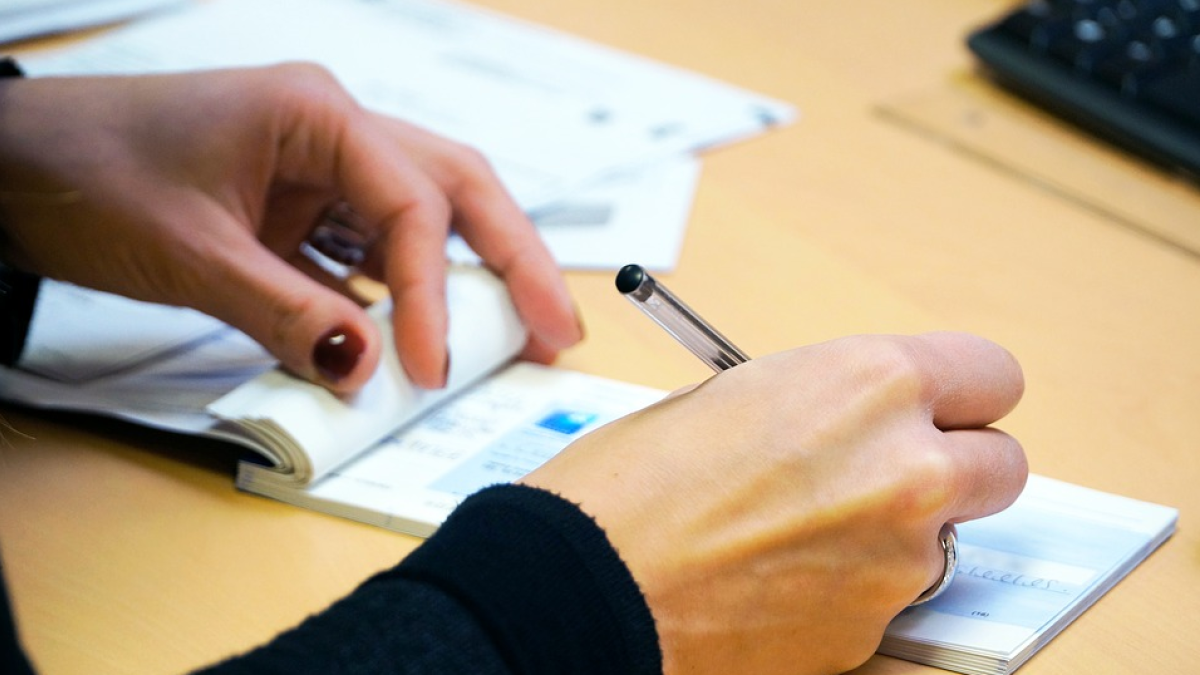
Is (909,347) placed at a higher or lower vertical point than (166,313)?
higher

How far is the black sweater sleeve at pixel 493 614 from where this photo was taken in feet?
1.28

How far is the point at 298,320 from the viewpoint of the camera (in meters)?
0.55

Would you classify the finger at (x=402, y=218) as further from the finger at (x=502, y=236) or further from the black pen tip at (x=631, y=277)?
the black pen tip at (x=631, y=277)

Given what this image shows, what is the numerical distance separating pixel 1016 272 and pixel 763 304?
16 cm

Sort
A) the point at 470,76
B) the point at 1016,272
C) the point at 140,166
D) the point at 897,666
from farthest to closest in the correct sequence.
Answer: the point at 470,76, the point at 1016,272, the point at 140,166, the point at 897,666

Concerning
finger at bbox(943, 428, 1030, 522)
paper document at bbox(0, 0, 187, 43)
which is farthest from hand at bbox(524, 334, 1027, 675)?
paper document at bbox(0, 0, 187, 43)

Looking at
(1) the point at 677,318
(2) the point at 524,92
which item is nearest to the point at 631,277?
(1) the point at 677,318

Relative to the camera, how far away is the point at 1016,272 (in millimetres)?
701

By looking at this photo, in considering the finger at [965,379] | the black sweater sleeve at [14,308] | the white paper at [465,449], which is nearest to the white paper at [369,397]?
the white paper at [465,449]

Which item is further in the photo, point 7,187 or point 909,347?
point 7,187

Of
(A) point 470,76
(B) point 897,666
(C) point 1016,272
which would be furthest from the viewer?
(A) point 470,76

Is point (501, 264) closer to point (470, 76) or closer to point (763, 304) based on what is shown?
point (763, 304)

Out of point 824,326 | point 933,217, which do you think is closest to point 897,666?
point 824,326

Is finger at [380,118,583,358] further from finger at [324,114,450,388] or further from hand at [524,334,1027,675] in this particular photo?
hand at [524,334,1027,675]
